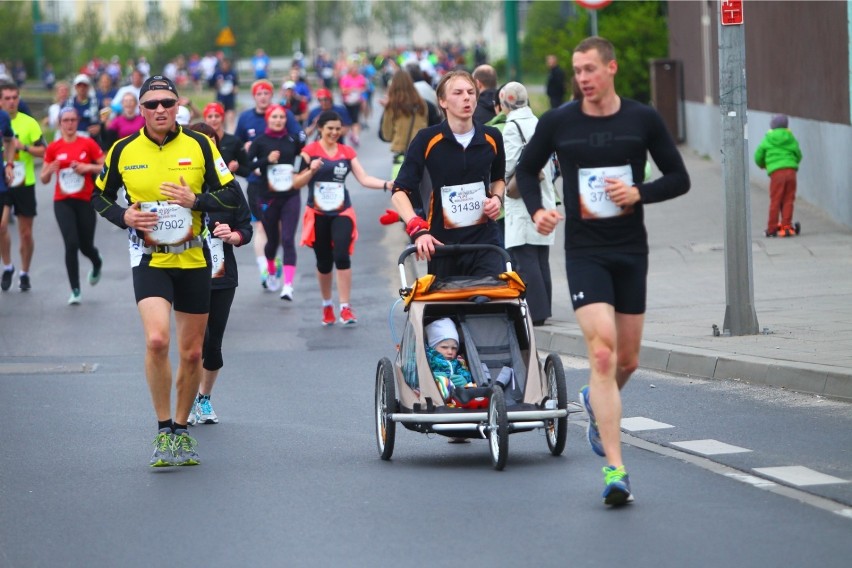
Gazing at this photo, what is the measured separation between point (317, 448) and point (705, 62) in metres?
23.0

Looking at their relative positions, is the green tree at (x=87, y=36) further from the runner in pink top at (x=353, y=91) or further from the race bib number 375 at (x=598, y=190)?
the race bib number 375 at (x=598, y=190)

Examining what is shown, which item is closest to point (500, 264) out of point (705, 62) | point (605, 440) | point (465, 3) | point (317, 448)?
point (317, 448)

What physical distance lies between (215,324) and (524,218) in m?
3.96

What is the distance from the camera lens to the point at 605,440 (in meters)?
7.29

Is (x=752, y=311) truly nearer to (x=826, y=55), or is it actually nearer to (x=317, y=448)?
(x=317, y=448)

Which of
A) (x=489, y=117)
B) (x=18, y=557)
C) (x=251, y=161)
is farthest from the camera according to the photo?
(x=251, y=161)

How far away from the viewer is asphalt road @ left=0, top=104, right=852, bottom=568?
6637 mm

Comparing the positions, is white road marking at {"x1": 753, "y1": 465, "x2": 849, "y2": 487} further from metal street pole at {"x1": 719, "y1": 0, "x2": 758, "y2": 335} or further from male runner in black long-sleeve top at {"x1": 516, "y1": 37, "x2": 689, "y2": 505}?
metal street pole at {"x1": 719, "y1": 0, "x2": 758, "y2": 335}

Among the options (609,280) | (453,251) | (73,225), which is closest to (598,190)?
(609,280)

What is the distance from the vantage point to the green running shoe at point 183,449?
8758 mm

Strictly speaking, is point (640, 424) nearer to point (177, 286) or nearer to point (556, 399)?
point (556, 399)

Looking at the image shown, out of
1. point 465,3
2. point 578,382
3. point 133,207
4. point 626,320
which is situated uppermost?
point 465,3

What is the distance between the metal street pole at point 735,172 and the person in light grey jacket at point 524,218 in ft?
4.88

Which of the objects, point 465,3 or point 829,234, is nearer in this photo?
point 829,234
